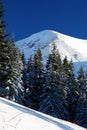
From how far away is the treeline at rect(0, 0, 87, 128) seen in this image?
46.4 meters

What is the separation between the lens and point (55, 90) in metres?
47.6

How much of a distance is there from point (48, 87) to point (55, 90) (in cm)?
115

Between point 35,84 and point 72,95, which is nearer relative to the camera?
point 35,84

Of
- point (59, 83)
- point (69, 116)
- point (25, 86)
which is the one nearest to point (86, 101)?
point (69, 116)

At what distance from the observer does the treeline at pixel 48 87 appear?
46.4 meters

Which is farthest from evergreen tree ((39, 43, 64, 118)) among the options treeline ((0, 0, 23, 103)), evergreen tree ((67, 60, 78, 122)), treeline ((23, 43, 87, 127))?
evergreen tree ((67, 60, 78, 122))

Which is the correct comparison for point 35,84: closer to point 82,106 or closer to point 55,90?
point 55,90

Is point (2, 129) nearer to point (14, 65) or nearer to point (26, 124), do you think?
point (26, 124)

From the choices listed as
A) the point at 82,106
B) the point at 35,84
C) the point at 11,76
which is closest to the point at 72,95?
the point at 82,106

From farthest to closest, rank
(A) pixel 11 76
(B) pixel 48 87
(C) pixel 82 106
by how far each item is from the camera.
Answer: (C) pixel 82 106 < (B) pixel 48 87 < (A) pixel 11 76

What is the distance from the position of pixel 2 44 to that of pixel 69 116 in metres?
21.8

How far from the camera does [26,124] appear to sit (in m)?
13.2

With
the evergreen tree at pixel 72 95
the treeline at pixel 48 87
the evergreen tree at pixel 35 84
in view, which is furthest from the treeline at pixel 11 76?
the evergreen tree at pixel 72 95

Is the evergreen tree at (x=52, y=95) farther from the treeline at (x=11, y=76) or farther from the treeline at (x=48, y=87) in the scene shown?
the treeline at (x=11, y=76)
